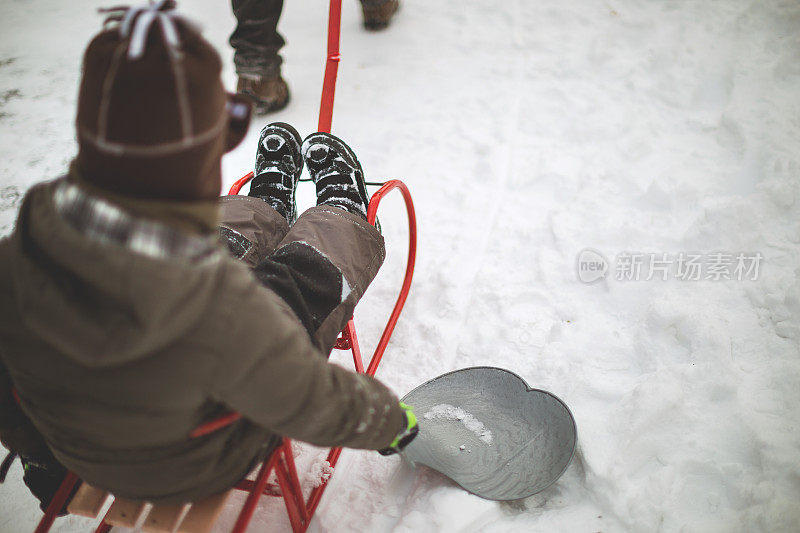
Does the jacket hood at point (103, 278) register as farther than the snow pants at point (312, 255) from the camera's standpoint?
No

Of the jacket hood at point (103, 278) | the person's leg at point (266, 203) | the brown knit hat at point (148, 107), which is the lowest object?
the person's leg at point (266, 203)

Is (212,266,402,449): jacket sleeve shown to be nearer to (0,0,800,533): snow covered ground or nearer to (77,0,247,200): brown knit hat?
(77,0,247,200): brown knit hat

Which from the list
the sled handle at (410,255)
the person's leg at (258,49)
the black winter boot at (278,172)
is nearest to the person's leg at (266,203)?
the black winter boot at (278,172)

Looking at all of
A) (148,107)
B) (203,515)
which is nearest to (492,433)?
(203,515)

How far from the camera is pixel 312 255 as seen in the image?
117cm

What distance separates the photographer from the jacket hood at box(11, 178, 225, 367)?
0.59m

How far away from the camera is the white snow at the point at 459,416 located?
1383mm

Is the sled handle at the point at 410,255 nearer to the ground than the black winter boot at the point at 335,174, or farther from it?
nearer to the ground

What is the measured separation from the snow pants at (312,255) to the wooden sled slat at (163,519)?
0.36 metres

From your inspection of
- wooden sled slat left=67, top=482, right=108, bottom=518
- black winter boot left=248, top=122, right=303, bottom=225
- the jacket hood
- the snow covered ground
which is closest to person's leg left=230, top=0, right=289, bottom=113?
the snow covered ground

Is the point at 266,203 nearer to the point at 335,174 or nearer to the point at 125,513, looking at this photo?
the point at 335,174

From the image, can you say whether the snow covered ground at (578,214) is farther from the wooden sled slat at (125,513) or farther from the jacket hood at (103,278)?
the jacket hood at (103,278)

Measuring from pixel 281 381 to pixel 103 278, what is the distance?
24 centimetres

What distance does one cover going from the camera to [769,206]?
1.88 m
